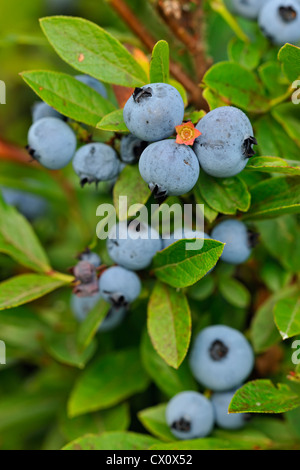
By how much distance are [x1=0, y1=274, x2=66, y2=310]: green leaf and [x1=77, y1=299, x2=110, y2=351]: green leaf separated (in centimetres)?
13

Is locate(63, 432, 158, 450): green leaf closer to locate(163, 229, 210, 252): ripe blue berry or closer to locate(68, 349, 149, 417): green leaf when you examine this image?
locate(68, 349, 149, 417): green leaf

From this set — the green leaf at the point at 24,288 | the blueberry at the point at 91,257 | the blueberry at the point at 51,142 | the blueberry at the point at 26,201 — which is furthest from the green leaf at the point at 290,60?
the blueberry at the point at 26,201

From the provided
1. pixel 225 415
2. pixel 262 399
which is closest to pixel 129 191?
pixel 262 399

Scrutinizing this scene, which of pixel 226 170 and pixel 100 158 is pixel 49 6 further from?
pixel 226 170

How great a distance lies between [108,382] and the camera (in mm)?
1713

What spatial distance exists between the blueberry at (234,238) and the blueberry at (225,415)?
1.35 ft

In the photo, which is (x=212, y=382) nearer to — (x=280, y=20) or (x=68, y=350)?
(x=68, y=350)

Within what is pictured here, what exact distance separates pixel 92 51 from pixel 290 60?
50 cm

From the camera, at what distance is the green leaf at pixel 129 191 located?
121cm

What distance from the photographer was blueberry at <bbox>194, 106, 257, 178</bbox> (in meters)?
1.05

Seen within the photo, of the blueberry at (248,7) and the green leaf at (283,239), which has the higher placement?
the blueberry at (248,7)

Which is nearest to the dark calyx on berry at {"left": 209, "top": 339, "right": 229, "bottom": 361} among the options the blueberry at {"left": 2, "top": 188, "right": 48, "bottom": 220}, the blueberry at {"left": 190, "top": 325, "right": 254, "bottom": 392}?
the blueberry at {"left": 190, "top": 325, "right": 254, "bottom": 392}

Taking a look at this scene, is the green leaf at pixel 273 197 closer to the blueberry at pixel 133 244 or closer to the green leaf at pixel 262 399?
the blueberry at pixel 133 244
